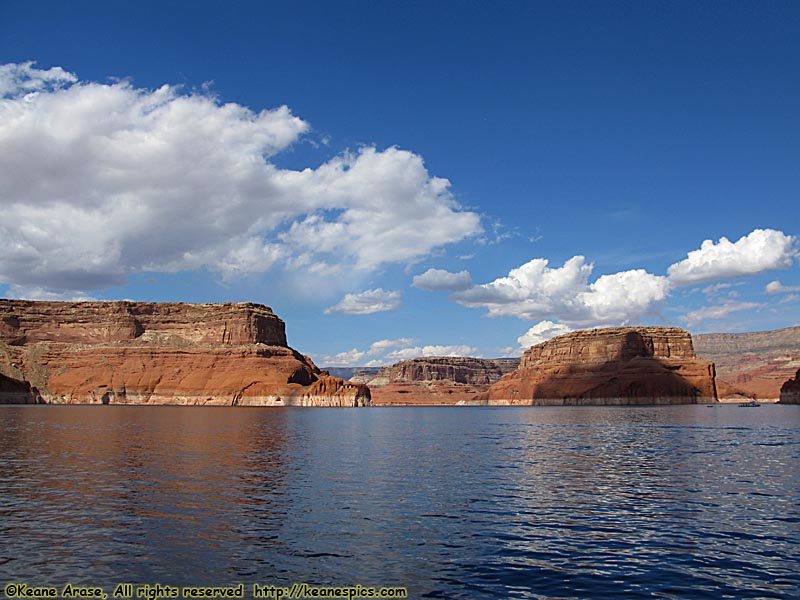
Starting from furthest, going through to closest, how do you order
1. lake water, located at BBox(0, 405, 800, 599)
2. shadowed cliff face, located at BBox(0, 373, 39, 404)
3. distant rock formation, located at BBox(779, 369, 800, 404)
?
distant rock formation, located at BBox(779, 369, 800, 404), shadowed cliff face, located at BBox(0, 373, 39, 404), lake water, located at BBox(0, 405, 800, 599)

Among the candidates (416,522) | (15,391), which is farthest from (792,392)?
(15,391)

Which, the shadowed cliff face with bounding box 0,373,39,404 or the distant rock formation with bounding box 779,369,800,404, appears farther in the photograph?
the distant rock formation with bounding box 779,369,800,404

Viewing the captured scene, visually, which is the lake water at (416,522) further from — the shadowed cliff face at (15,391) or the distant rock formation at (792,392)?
the distant rock formation at (792,392)

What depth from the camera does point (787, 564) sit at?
17.6 m

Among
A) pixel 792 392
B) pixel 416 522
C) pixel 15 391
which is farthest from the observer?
pixel 792 392

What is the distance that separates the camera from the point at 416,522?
2245 centimetres

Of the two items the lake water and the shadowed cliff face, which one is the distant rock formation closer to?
the lake water

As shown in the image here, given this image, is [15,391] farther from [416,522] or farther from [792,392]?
[792,392]

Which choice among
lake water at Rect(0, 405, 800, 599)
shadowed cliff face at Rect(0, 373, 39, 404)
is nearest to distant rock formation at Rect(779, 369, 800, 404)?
lake water at Rect(0, 405, 800, 599)

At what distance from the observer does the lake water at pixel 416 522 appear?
1655 cm

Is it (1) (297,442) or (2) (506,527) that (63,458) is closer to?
(1) (297,442)

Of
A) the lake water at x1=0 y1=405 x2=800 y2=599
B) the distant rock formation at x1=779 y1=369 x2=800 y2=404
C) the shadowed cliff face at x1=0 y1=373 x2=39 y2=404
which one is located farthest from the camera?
the distant rock formation at x1=779 y1=369 x2=800 y2=404

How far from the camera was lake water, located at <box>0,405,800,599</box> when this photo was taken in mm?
16547

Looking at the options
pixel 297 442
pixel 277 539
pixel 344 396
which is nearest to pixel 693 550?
pixel 277 539
